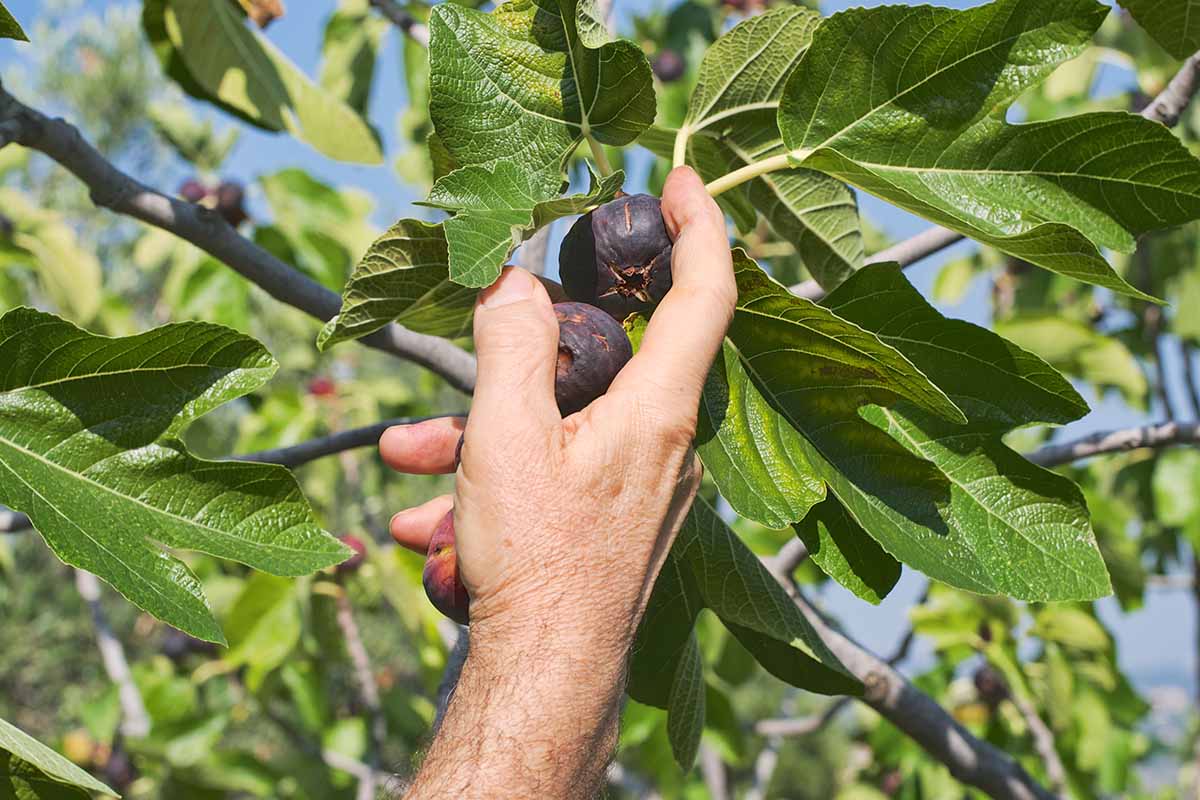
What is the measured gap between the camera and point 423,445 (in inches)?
64.6

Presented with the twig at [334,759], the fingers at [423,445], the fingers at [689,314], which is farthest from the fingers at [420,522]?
the twig at [334,759]

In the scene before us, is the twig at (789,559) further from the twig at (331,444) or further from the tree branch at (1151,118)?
the twig at (331,444)

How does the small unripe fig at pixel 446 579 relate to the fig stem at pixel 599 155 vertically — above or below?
below

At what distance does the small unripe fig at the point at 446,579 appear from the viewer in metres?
1.32

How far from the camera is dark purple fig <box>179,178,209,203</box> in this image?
479cm

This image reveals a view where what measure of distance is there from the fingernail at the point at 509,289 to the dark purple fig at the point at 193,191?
3.76m

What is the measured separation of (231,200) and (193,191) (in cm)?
45

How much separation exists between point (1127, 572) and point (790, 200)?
9.27 ft

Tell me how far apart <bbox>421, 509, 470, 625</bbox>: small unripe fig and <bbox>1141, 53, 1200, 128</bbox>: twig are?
4.65 feet

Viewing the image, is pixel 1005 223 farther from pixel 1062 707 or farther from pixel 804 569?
pixel 1062 707

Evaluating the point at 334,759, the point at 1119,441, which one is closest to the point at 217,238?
the point at 1119,441

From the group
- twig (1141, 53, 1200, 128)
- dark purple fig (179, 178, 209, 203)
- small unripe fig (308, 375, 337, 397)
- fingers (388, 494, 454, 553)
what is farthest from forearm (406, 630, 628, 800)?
small unripe fig (308, 375, 337, 397)

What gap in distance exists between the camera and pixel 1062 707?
169 inches

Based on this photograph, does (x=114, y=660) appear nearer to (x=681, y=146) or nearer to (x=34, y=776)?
(x=34, y=776)
